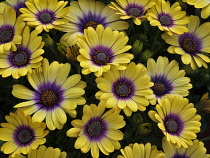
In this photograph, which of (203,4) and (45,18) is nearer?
(45,18)

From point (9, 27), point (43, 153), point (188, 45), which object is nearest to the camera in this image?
point (43, 153)

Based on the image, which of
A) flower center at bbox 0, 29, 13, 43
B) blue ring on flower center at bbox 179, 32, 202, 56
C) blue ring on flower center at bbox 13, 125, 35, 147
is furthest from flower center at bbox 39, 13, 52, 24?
blue ring on flower center at bbox 179, 32, 202, 56

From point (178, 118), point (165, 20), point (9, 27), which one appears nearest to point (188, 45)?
point (165, 20)

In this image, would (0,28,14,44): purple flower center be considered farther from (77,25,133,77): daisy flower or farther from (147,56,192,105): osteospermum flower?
(147,56,192,105): osteospermum flower

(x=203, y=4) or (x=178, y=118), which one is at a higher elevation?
(x=203, y=4)

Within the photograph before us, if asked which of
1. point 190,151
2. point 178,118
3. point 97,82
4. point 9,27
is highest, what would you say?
point 9,27

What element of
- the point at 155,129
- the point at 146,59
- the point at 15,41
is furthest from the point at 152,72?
the point at 15,41

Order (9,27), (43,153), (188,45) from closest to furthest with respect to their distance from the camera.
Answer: (43,153) → (9,27) → (188,45)

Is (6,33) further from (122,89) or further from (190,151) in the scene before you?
(190,151)
